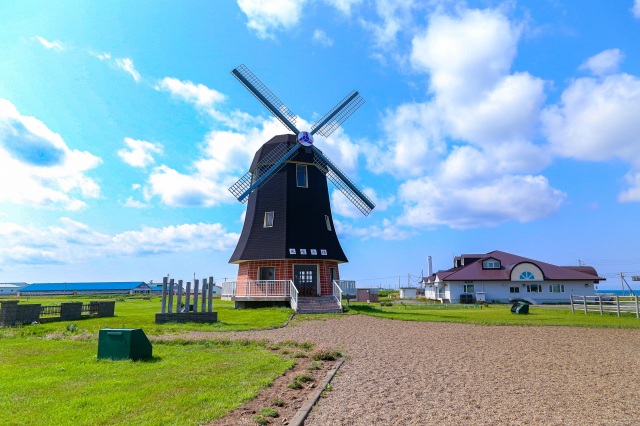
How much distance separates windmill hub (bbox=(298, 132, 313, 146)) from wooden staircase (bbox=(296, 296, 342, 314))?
35.2 ft

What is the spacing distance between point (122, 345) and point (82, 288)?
107 metres

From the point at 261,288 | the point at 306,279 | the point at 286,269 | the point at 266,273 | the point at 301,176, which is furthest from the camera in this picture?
the point at 301,176

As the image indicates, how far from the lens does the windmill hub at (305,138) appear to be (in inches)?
1126

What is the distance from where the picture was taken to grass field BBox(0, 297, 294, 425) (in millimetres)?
5121

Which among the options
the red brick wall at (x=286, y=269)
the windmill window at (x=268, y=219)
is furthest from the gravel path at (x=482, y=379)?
the windmill window at (x=268, y=219)

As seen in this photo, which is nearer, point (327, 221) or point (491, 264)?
point (327, 221)

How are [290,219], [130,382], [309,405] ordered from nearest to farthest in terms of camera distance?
[309,405], [130,382], [290,219]

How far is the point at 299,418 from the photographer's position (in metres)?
5.07

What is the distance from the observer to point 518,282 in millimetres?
39375

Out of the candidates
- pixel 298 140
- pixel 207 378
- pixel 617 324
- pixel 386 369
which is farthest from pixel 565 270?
pixel 207 378

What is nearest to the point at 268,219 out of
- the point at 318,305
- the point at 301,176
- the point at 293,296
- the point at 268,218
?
the point at 268,218

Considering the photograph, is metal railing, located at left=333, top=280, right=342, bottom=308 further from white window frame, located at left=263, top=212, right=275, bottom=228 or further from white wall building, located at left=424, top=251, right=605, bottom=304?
white wall building, located at left=424, top=251, right=605, bottom=304

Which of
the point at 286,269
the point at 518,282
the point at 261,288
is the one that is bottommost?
the point at 261,288

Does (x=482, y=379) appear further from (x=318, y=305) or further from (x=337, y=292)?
(x=337, y=292)
